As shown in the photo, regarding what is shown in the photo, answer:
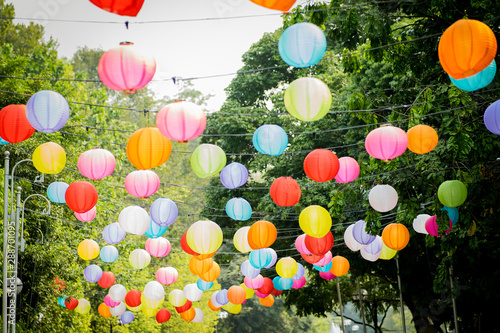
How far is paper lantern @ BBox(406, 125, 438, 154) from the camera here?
8.43m

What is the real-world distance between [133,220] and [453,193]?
5.76m

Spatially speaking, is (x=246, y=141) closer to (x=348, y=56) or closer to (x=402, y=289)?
(x=402, y=289)

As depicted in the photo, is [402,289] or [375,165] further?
[402,289]

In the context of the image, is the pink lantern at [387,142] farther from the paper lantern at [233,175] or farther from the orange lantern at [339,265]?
the orange lantern at [339,265]

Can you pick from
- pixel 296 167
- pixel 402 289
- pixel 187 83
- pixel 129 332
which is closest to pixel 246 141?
pixel 296 167

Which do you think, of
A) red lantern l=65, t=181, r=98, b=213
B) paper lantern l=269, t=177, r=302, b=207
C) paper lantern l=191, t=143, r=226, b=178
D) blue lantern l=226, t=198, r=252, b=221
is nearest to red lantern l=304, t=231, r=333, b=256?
blue lantern l=226, t=198, r=252, b=221

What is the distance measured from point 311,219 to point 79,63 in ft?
95.0

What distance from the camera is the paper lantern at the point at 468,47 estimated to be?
5770 mm

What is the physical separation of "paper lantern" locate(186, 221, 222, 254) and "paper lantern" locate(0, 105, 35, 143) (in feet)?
13.3

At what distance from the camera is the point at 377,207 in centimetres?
974

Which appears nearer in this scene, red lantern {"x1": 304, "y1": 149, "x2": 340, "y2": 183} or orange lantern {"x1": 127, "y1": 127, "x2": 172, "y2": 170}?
orange lantern {"x1": 127, "y1": 127, "x2": 172, "y2": 170}

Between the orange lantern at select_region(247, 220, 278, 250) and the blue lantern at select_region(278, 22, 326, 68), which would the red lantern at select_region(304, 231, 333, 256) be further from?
the blue lantern at select_region(278, 22, 326, 68)

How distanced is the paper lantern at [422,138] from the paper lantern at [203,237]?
13.1 feet

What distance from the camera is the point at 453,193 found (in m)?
8.90
